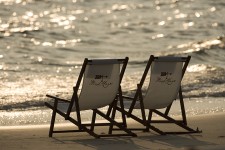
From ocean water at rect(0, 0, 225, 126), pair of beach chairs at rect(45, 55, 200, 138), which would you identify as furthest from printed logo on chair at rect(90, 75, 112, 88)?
ocean water at rect(0, 0, 225, 126)

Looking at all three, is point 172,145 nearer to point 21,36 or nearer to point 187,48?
point 187,48

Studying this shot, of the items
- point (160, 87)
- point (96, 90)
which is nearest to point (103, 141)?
point (96, 90)

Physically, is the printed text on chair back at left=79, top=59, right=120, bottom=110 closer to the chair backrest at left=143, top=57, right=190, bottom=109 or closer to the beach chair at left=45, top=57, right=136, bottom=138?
the beach chair at left=45, top=57, right=136, bottom=138

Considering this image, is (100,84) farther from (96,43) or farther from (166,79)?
(96,43)

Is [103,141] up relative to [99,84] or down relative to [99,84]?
down

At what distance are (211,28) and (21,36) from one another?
7.08 meters

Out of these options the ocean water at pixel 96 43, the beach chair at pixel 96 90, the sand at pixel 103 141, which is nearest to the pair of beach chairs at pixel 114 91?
the beach chair at pixel 96 90

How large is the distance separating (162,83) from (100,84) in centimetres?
79

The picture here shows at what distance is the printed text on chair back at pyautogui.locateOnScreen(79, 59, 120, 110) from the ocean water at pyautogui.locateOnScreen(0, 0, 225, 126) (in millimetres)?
2382

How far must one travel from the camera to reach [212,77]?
64.4 ft

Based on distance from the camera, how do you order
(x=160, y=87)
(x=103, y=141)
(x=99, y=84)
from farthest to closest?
(x=160, y=87), (x=99, y=84), (x=103, y=141)

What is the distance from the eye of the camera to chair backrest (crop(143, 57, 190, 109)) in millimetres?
11219

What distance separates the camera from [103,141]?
10.8 metres

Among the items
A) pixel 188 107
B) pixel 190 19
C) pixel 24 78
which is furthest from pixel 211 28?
pixel 188 107
